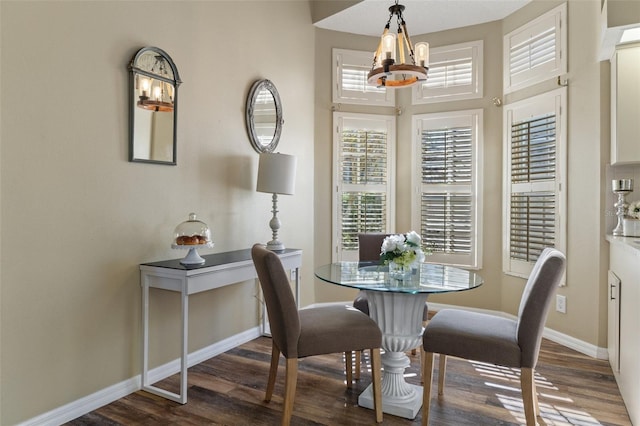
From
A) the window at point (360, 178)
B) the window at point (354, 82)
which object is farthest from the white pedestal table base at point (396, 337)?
the window at point (354, 82)

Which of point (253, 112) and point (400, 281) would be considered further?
point (253, 112)

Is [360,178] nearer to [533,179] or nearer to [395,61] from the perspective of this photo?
[533,179]

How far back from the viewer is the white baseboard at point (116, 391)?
2.18m

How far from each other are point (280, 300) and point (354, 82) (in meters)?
3.14

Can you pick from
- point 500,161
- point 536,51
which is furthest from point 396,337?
point 536,51

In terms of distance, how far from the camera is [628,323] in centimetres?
238

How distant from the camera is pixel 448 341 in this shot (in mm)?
2133

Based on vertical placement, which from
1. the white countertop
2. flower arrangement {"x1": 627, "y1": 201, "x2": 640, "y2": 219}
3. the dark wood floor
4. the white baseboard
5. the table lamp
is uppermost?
the table lamp

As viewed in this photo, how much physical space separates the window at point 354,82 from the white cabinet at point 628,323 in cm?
262

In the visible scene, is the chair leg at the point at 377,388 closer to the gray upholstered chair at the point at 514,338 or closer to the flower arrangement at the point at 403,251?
the gray upholstered chair at the point at 514,338

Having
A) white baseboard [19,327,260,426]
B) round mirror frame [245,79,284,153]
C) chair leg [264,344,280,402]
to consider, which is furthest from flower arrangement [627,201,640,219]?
white baseboard [19,327,260,426]

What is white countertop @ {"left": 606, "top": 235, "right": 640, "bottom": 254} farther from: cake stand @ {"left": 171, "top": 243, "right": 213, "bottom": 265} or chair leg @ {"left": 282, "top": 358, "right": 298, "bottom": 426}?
cake stand @ {"left": 171, "top": 243, "right": 213, "bottom": 265}

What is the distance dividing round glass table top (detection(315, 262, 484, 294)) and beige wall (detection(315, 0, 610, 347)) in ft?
4.33

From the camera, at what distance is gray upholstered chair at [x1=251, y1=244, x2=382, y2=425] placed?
82.7 inches
